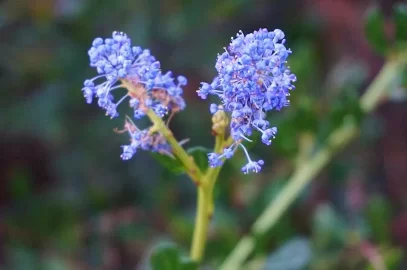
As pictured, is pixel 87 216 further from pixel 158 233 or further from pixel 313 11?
pixel 313 11

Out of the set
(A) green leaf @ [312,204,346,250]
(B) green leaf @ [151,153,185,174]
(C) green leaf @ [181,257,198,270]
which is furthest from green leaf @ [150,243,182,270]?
(A) green leaf @ [312,204,346,250]

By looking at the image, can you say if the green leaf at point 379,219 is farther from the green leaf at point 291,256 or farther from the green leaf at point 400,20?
the green leaf at point 400,20

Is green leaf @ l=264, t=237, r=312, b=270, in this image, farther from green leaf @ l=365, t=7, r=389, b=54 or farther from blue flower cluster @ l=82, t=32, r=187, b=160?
blue flower cluster @ l=82, t=32, r=187, b=160

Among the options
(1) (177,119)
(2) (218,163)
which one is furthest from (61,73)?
(2) (218,163)

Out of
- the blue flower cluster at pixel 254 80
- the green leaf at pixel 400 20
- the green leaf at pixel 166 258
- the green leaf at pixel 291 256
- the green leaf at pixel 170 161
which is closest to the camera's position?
the blue flower cluster at pixel 254 80

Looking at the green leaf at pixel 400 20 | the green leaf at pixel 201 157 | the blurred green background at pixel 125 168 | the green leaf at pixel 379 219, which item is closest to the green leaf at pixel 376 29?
the green leaf at pixel 400 20

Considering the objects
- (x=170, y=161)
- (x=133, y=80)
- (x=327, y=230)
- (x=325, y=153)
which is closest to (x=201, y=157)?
(x=170, y=161)
